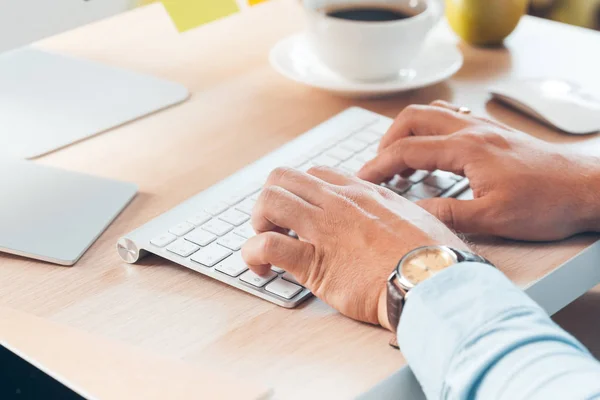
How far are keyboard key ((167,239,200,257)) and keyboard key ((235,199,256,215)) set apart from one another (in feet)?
0.22

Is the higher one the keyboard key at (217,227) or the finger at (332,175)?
the finger at (332,175)

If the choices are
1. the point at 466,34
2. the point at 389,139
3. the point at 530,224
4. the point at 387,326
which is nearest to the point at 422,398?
the point at 387,326

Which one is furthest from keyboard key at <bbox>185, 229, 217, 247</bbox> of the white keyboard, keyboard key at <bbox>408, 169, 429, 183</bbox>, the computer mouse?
the computer mouse

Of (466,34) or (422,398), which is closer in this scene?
(422,398)

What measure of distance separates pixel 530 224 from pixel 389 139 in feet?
0.58

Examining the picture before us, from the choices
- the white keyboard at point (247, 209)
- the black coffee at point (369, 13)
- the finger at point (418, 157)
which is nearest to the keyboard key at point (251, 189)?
the white keyboard at point (247, 209)

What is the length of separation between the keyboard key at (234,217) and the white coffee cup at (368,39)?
302 millimetres

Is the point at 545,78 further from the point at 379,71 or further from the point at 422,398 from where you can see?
the point at 422,398

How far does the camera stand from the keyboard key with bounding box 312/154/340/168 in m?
0.83

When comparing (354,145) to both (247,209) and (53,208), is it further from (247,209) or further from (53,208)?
(53,208)

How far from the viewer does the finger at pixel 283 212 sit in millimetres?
685

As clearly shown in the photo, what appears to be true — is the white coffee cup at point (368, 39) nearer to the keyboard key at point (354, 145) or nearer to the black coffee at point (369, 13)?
the black coffee at point (369, 13)

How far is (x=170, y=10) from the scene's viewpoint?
0.96m

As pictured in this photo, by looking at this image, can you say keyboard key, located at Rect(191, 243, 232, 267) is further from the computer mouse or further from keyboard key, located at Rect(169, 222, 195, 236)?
the computer mouse
